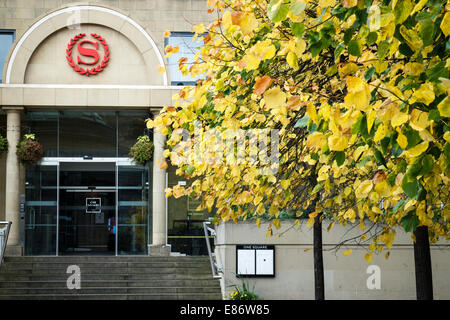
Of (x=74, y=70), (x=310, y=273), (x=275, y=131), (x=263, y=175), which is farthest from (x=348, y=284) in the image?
(x=74, y=70)

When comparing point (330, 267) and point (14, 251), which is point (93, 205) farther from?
point (330, 267)

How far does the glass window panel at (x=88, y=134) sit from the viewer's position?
63.7 ft

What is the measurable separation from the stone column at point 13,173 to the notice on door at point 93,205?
2.42 meters

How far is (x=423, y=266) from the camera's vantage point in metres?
7.46

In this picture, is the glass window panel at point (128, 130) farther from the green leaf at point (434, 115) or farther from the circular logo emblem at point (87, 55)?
the green leaf at point (434, 115)

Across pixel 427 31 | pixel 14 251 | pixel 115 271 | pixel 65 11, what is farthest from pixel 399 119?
pixel 65 11

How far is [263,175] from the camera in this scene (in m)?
5.96

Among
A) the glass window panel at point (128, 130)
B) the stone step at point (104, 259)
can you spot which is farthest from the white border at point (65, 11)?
the stone step at point (104, 259)

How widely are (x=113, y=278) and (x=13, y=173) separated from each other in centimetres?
578

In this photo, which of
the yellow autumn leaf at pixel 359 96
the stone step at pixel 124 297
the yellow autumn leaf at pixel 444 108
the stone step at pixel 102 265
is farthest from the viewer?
the stone step at pixel 102 265

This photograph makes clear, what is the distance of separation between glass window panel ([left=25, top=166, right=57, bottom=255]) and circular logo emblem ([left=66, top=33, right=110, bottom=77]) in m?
3.45

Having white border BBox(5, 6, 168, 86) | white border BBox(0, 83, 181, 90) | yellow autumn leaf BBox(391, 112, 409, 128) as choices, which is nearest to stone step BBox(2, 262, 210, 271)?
white border BBox(0, 83, 181, 90)

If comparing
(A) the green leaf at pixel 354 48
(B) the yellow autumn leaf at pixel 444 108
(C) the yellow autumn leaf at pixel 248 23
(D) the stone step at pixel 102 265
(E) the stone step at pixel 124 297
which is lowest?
(E) the stone step at pixel 124 297

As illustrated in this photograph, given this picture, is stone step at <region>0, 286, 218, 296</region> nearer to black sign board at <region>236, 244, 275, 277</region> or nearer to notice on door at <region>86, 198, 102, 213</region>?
black sign board at <region>236, 244, 275, 277</region>
